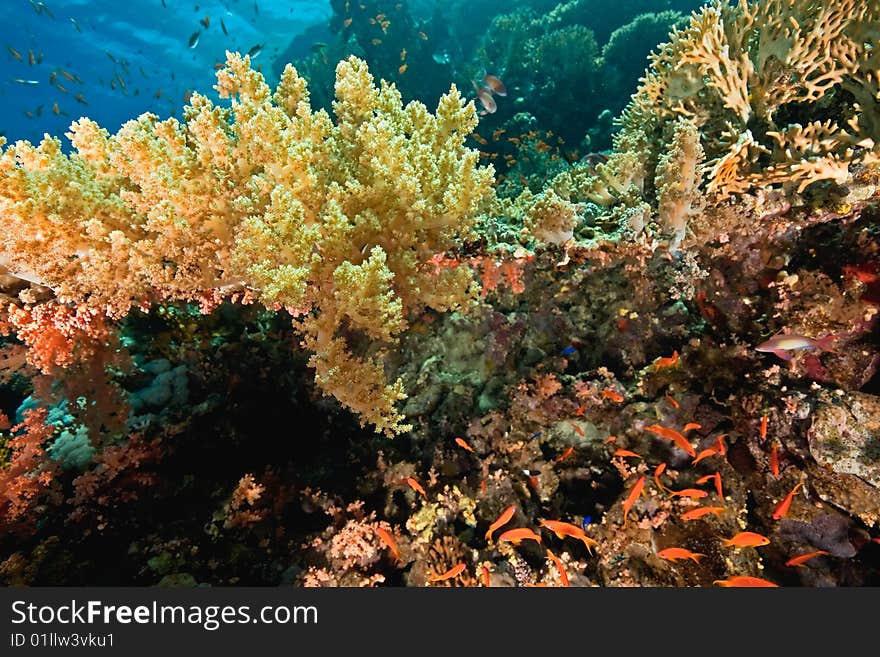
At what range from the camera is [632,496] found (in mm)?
3051

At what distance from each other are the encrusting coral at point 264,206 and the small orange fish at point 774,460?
278 cm

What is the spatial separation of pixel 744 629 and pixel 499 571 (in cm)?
153

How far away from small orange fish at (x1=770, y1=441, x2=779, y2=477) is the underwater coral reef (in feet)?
0.09

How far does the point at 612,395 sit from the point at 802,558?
5.45 feet

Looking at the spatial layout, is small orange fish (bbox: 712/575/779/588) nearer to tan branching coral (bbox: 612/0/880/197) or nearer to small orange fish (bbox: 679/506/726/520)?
small orange fish (bbox: 679/506/726/520)

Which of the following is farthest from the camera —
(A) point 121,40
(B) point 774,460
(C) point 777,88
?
(A) point 121,40

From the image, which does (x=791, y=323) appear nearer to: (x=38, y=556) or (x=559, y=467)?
(x=559, y=467)

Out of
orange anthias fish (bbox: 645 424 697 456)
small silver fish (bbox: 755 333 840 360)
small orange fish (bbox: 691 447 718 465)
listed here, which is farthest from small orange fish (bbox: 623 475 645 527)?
small silver fish (bbox: 755 333 840 360)

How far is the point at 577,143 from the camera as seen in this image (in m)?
15.0

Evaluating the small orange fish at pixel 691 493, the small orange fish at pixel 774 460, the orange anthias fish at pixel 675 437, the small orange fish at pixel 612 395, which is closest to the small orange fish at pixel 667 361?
the small orange fish at pixel 612 395

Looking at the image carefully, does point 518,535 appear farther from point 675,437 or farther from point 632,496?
point 675,437

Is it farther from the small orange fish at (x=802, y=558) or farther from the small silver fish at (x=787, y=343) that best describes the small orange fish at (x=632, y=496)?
the small silver fish at (x=787, y=343)

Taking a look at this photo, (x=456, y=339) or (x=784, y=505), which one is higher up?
(x=456, y=339)

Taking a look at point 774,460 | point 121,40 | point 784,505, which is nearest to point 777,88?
point 774,460
